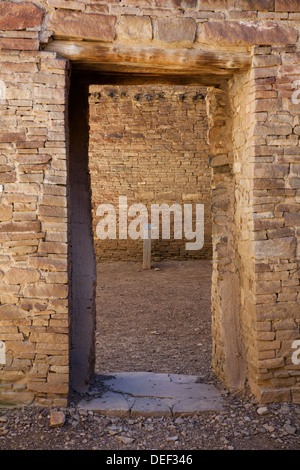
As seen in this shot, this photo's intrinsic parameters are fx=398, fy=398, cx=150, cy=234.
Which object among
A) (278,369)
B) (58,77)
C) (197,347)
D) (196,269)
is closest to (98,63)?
(58,77)

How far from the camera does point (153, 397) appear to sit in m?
3.20

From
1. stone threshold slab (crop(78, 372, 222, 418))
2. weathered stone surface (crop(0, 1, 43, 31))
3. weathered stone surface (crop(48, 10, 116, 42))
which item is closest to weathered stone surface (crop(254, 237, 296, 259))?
stone threshold slab (crop(78, 372, 222, 418))

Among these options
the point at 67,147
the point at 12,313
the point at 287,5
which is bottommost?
the point at 12,313

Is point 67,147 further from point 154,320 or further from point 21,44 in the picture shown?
point 154,320

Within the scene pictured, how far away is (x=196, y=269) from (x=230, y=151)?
5.83 m

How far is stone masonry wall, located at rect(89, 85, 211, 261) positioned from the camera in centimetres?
980

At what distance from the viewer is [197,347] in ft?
15.5

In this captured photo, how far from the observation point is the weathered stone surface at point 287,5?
2.89 meters

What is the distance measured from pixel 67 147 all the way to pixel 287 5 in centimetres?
190

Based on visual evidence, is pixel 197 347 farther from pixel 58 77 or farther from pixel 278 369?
pixel 58 77

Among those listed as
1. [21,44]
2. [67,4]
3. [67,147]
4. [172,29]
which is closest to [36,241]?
[67,147]

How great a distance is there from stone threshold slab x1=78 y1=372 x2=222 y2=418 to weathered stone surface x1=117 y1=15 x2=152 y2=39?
106 inches

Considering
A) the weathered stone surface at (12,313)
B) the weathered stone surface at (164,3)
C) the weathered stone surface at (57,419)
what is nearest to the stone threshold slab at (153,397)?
the weathered stone surface at (57,419)

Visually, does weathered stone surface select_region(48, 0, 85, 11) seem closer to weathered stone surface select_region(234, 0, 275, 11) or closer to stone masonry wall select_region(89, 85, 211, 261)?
weathered stone surface select_region(234, 0, 275, 11)
